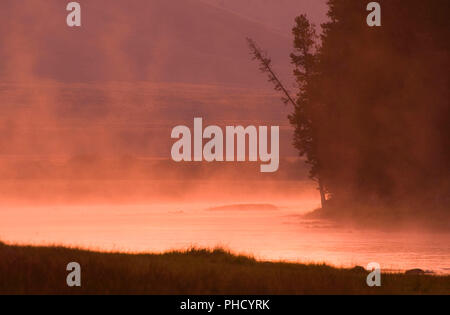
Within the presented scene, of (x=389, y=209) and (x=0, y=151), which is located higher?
(x=0, y=151)

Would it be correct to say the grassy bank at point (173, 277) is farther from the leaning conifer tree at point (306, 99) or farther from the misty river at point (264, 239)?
the leaning conifer tree at point (306, 99)

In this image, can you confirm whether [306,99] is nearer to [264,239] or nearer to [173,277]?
[264,239]

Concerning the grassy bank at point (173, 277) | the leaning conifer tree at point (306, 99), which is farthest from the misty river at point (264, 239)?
the leaning conifer tree at point (306, 99)

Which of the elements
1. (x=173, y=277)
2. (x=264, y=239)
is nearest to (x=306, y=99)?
(x=264, y=239)

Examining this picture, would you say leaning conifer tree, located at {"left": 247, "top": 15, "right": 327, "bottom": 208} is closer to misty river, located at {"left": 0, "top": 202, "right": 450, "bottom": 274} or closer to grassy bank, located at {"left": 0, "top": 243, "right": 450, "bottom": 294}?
misty river, located at {"left": 0, "top": 202, "right": 450, "bottom": 274}

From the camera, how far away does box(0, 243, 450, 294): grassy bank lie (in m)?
22.8

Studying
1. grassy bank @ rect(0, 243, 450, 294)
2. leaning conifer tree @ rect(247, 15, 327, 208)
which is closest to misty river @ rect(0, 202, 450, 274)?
grassy bank @ rect(0, 243, 450, 294)

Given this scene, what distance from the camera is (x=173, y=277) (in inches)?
961

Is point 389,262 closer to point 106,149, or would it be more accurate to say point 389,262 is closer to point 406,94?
point 406,94

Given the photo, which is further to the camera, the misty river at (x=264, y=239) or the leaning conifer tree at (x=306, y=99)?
the leaning conifer tree at (x=306, y=99)

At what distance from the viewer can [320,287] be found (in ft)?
79.0

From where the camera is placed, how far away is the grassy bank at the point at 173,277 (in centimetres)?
2280

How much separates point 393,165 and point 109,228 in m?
18.2
